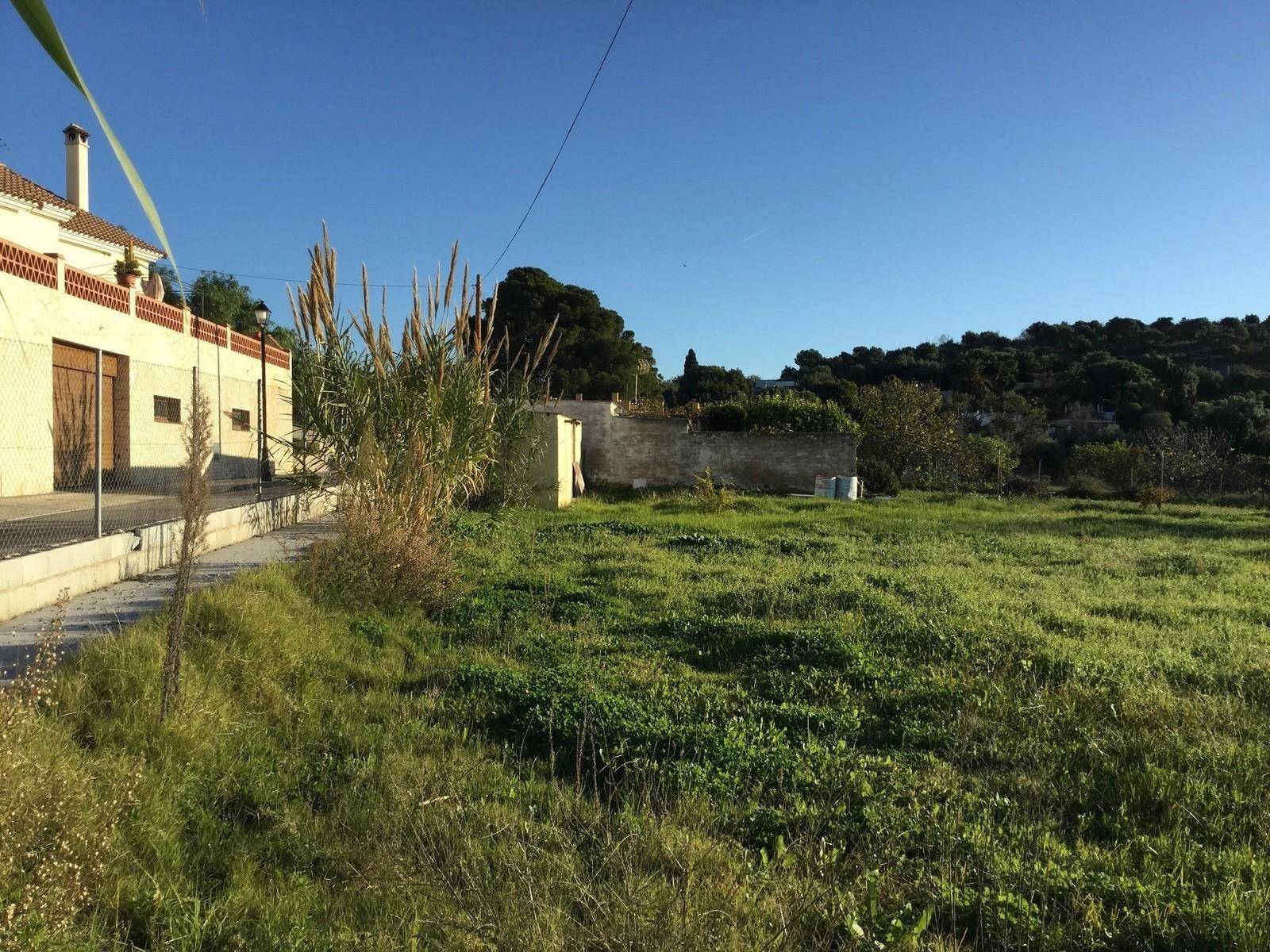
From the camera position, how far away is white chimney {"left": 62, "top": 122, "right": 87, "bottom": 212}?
20.1 m

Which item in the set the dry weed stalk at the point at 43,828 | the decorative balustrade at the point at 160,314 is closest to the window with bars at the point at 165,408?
the dry weed stalk at the point at 43,828

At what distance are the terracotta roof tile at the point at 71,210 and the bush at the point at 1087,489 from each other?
2199cm

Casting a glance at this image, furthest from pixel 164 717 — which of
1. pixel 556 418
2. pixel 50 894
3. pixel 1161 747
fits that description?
pixel 556 418

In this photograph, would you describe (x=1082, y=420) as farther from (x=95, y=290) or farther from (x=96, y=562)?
(x=96, y=562)

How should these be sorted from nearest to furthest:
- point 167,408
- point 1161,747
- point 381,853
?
point 381,853 → point 1161,747 → point 167,408

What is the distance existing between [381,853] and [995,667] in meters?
3.89

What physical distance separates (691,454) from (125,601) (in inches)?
592

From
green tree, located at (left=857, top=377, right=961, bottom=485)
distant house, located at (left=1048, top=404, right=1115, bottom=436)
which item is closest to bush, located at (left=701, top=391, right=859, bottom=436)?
green tree, located at (left=857, top=377, right=961, bottom=485)

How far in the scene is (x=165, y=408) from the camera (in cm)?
772

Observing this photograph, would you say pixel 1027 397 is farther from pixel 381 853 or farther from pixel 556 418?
pixel 381 853

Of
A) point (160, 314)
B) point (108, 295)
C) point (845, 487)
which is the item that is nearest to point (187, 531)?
point (108, 295)

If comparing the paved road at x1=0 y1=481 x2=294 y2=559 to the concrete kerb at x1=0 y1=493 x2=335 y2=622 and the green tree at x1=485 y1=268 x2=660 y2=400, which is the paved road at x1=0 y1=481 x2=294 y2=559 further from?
the green tree at x1=485 y1=268 x2=660 y2=400

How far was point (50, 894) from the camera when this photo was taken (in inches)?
84.7

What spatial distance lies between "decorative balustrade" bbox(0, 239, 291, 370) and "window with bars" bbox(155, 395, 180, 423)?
113 centimetres
